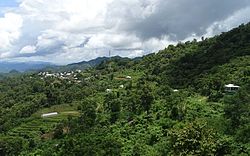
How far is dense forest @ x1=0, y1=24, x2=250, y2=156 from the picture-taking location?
5244cm

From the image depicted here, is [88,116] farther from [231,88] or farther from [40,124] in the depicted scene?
[231,88]

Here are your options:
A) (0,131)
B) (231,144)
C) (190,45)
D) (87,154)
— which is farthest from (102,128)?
(190,45)

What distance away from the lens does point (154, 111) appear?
72.2 meters

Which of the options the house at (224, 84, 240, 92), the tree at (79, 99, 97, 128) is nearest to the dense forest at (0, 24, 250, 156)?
the tree at (79, 99, 97, 128)

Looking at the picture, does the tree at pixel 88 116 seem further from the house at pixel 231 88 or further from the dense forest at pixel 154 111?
the house at pixel 231 88

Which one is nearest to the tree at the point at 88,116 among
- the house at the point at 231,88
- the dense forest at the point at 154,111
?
the dense forest at the point at 154,111

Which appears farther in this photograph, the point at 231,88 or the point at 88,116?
the point at 88,116

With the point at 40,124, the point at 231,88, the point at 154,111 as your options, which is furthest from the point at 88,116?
the point at 231,88

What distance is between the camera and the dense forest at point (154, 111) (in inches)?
2064

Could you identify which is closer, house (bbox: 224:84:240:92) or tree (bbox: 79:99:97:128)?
house (bbox: 224:84:240:92)

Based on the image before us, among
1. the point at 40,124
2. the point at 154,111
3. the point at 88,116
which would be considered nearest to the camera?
the point at 154,111

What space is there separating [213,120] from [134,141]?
12.1m

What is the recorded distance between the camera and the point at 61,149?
213 feet

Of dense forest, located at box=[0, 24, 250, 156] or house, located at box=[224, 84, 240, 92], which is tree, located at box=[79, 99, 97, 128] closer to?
dense forest, located at box=[0, 24, 250, 156]
